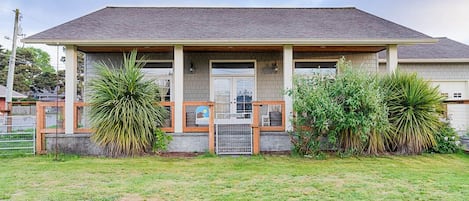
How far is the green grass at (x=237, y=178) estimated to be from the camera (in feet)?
14.0

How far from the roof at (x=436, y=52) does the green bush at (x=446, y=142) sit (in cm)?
431

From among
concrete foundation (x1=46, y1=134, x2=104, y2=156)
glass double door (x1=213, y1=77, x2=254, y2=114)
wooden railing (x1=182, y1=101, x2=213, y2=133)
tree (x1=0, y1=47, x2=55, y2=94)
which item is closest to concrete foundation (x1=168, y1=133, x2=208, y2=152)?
wooden railing (x1=182, y1=101, x2=213, y2=133)

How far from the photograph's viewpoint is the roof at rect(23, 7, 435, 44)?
8008 millimetres

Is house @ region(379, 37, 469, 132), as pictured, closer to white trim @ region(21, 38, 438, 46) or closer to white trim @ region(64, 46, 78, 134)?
white trim @ region(21, 38, 438, 46)

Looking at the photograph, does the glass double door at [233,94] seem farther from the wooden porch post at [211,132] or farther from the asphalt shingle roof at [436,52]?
the asphalt shingle roof at [436,52]

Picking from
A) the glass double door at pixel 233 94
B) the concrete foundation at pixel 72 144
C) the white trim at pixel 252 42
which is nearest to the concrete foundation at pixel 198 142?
the concrete foundation at pixel 72 144

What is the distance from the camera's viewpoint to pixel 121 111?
7.07m

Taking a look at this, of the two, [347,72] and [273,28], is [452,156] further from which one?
[273,28]

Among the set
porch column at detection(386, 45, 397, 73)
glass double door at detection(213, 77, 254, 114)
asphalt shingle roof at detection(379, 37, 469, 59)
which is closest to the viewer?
porch column at detection(386, 45, 397, 73)

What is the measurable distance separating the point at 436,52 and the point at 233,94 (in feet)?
25.3

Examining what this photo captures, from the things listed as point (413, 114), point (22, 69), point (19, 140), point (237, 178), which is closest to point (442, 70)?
point (413, 114)

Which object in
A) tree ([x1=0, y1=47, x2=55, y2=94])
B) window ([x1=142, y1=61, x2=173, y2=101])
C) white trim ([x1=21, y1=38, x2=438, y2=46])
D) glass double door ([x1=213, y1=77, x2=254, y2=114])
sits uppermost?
tree ([x1=0, y1=47, x2=55, y2=94])

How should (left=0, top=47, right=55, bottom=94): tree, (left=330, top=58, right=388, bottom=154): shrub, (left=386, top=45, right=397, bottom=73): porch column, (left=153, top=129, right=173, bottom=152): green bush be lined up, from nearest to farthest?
(left=330, top=58, right=388, bottom=154): shrub
(left=153, top=129, right=173, bottom=152): green bush
(left=386, top=45, right=397, bottom=73): porch column
(left=0, top=47, right=55, bottom=94): tree

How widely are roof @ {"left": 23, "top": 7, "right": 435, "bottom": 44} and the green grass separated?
292 cm
